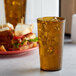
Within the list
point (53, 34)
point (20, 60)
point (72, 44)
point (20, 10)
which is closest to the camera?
point (53, 34)

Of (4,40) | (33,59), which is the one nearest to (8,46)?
(4,40)

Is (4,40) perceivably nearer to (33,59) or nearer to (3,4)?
(33,59)

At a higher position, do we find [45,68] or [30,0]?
[30,0]

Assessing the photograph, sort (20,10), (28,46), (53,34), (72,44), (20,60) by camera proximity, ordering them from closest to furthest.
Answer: (53,34), (20,60), (28,46), (72,44), (20,10)

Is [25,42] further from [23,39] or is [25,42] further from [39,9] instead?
[39,9]

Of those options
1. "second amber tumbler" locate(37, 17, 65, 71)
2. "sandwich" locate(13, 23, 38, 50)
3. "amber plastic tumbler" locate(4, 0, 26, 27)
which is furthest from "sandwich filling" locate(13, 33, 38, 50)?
"amber plastic tumbler" locate(4, 0, 26, 27)

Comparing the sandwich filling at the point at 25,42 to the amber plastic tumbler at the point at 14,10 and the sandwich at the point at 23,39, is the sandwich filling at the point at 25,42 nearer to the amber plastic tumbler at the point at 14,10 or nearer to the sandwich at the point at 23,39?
the sandwich at the point at 23,39
